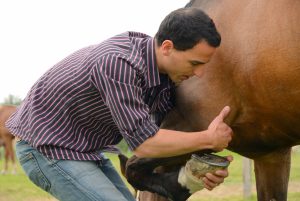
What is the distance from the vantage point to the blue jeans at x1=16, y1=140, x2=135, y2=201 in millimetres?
2637

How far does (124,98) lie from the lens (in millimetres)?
2461

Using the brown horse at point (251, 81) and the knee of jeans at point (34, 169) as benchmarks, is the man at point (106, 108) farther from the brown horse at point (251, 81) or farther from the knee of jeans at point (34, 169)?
the brown horse at point (251, 81)

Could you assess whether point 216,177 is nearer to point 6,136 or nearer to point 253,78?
point 253,78

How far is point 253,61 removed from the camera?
2760 mm

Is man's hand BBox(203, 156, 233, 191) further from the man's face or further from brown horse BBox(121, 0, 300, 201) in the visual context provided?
the man's face

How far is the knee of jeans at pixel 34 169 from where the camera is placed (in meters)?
2.78

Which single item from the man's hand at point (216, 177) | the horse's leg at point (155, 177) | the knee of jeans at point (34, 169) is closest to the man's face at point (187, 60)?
the man's hand at point (216, 177)

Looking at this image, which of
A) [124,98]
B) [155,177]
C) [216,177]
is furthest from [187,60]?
[155,177]

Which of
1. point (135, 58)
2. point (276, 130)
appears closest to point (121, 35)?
point (135, 58)

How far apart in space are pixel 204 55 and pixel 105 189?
740 millimetres

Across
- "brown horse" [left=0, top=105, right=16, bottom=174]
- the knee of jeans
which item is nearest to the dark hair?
the knee of jeans

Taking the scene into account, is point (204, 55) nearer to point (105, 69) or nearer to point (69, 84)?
point (105, 69)

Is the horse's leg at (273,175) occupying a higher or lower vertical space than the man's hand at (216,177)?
lower

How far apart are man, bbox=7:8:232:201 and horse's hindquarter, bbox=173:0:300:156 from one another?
23cm
